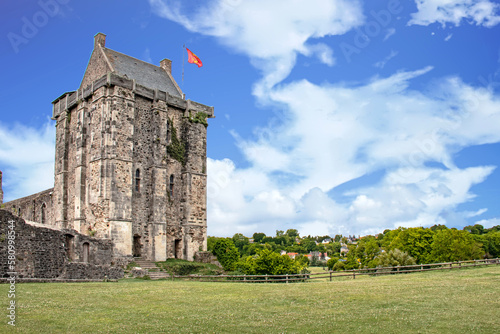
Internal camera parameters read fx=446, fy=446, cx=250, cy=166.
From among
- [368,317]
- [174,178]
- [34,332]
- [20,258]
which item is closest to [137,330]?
[34,332]

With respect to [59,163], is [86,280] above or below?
below

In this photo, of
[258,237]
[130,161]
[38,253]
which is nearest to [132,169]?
[130,161]

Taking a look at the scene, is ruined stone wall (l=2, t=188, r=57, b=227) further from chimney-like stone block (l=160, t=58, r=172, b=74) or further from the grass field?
the grass field

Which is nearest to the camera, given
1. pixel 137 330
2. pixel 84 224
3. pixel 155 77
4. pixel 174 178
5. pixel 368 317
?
pixel 137 330

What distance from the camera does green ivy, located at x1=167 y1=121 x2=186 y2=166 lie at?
41.0 meters

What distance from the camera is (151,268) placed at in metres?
34.4

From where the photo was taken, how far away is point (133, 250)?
36.9 meters

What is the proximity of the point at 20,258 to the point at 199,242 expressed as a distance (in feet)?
64.5

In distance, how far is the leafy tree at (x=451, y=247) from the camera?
164 feet

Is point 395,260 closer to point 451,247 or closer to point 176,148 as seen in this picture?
point 451,247

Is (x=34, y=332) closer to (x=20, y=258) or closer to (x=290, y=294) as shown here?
(x=290, y=294)

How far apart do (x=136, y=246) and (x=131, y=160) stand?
23.5 ft

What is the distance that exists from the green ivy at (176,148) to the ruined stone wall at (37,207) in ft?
40.1

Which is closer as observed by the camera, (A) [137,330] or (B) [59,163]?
(A) [137,330]
